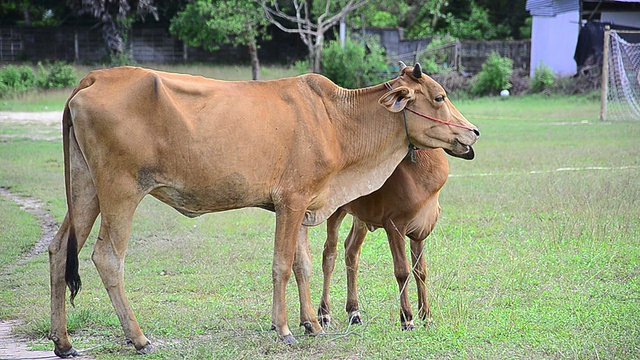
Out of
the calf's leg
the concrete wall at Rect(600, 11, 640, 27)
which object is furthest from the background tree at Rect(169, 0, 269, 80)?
the calf's leg

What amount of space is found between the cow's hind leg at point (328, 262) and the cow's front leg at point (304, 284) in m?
0.41

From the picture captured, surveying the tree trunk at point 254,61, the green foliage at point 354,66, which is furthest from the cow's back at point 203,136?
the tree trunk at point 254,61

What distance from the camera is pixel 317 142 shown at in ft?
20.7

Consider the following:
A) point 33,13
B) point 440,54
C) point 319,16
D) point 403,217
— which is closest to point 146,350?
point 403,217

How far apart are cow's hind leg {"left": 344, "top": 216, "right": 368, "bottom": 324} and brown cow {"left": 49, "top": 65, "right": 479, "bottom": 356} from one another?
0.52 meters

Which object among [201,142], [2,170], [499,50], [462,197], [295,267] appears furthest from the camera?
[499,50]

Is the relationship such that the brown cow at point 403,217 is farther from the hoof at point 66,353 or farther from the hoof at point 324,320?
the hoof at point 66,353

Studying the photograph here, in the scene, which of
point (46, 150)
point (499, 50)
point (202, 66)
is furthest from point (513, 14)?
point (46, 150)

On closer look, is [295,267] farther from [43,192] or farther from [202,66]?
[202,66]

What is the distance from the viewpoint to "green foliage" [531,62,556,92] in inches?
1202

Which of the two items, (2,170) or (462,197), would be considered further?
(2,170)

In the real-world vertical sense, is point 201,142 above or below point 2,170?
above

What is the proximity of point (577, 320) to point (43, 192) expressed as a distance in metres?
9.29

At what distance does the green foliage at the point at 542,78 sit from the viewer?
100 feet
